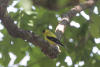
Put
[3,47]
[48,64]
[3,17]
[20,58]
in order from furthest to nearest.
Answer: [3,47] < [20,58] < [3,17] < [48,64]

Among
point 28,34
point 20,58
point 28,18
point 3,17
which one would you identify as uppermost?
point 28,18

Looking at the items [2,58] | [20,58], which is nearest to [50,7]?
[20,58]

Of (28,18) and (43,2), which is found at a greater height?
(28,18)

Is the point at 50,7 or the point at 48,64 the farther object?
the point at 48,64

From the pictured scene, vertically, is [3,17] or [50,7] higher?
[3,17]

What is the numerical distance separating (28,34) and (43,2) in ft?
2.16

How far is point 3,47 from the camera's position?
258cm

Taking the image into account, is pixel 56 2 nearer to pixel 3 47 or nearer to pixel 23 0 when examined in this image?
pixel 23 0

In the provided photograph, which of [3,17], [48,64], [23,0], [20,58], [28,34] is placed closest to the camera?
[23,0]

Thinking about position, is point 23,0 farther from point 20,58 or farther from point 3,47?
point 3,47

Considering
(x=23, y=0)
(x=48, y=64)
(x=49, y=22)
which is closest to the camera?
(x=23, y=0)

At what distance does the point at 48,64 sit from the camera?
0.75 metres

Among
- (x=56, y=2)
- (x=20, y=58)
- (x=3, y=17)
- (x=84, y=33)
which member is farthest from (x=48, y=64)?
(x=20, y=58)

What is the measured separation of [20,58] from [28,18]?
1.69ft
